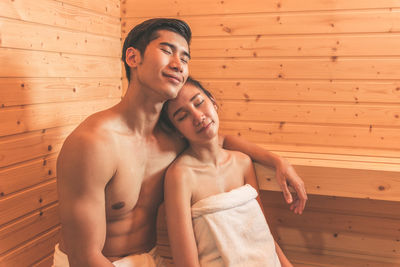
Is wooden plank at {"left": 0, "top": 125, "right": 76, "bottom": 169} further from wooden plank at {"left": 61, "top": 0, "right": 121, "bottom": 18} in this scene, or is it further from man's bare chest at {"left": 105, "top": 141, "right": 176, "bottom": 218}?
wooden plank at {"left": 61, "top": 0, "right": 121, "bottom": 18}

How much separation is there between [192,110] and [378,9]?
1241 millimetres

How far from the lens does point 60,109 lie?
1884mm

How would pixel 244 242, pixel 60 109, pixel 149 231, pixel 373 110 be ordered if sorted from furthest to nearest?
1. pixel 373 110
2. pixel 60 109
3. pixel 149 231
4. pixel 244 242

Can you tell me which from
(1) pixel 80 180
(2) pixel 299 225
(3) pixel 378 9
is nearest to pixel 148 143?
(1) pixel 80 180

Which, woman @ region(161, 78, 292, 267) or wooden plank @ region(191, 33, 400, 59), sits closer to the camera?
woman @ region(161, 78, 292, 267)

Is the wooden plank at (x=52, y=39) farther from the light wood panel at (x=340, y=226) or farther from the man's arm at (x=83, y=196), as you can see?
the light wood panel at (x=340, y=226)

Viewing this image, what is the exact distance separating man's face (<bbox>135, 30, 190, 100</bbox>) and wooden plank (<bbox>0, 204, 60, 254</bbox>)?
0.89m

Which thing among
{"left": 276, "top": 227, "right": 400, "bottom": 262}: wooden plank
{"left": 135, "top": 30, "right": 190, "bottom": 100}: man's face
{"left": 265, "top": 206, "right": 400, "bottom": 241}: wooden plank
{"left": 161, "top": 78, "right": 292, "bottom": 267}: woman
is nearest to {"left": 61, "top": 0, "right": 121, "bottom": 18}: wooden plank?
{"left": 135, "top": 30, "right": 190, "bottom": 100}: man's face

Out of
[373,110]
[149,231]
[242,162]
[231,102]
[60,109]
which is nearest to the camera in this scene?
[149,231]

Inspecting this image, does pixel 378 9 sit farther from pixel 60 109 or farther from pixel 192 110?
pixel 60 109

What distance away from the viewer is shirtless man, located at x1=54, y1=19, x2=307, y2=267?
4.21 ft

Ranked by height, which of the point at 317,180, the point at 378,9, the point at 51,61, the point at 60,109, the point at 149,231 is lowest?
the point at 149,231

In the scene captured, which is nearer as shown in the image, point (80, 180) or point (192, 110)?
point (80, 180)

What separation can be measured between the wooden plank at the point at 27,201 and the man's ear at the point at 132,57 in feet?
2.62
